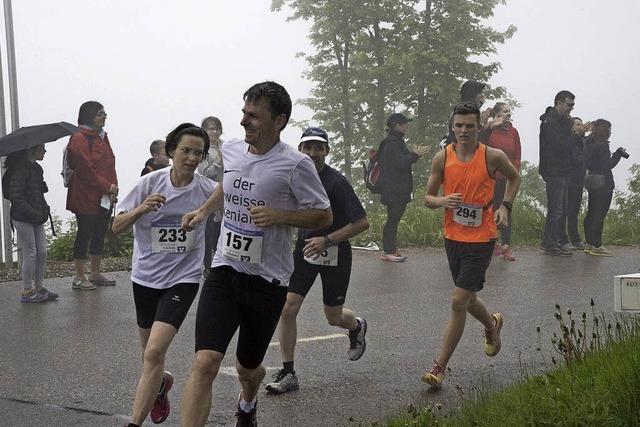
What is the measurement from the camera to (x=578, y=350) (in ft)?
18.8

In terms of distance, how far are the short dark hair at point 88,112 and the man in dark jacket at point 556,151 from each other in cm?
634

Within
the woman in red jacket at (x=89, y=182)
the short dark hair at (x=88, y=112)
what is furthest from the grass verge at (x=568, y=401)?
the short dark hair at (x=88, y=112)

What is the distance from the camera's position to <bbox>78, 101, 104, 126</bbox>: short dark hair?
11.7m

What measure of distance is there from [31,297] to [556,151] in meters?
7.67

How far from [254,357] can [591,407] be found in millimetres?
1661

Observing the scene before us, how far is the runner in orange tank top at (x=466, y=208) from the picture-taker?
702 centimetres

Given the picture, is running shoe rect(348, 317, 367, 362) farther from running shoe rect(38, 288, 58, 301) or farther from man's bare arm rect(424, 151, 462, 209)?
running shoe rect(38, 288, 58, 301)

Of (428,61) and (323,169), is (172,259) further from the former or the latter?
(428,61)

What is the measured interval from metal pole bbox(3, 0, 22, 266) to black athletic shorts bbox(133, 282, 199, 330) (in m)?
7.52

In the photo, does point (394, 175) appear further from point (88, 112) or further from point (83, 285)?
point (83, 285)

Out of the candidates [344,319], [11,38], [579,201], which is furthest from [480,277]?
[579,201]

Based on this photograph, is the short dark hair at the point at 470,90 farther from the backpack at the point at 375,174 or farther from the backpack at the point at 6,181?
the backpack at the point at 6,181

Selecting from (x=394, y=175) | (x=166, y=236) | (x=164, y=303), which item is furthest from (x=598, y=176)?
(x=164, y=303)

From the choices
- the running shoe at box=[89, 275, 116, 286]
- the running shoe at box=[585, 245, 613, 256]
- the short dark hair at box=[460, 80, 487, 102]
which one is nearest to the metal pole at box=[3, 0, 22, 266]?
the running shoe at box=[89, 275, 116, 286]
